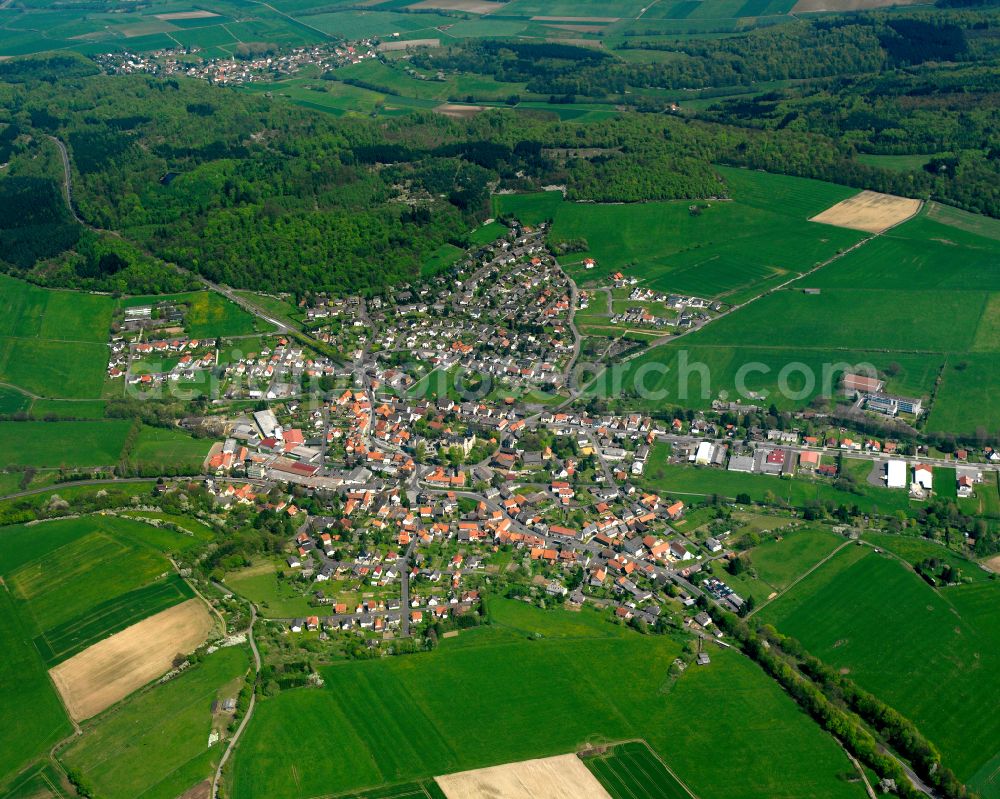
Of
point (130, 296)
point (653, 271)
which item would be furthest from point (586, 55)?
point (130, 296)

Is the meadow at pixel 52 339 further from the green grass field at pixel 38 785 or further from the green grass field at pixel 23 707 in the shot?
the green grass field at pixel 38 785

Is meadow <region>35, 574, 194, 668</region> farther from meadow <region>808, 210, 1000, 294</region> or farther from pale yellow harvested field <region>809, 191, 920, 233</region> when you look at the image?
pale yellow harvested field <region>809, 191, 920, 233</region>

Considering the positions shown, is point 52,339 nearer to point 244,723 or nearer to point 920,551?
point 244,723

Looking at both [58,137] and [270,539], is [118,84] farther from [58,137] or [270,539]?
[270,539]

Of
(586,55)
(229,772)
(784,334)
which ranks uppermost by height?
(586,55)

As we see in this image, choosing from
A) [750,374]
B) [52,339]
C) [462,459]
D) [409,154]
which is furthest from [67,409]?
[409,154]

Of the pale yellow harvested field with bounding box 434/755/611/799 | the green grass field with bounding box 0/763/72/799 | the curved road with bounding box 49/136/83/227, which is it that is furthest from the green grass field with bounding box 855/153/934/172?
the green grass field with bounding box 0/763/72/799

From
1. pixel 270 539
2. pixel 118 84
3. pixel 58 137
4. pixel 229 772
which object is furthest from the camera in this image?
pixel 118 84
